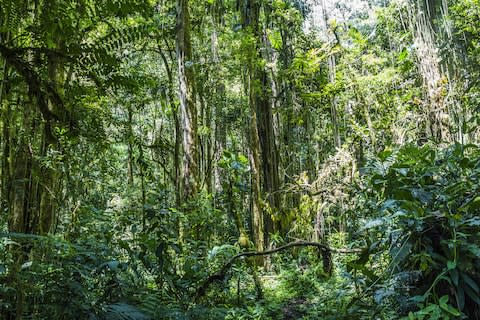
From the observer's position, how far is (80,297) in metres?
2.72

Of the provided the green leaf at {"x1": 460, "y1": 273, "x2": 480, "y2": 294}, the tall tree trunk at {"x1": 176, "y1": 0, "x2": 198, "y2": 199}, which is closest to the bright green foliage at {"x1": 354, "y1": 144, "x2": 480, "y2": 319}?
the green leaf at {"x1": 460, "y1": 273, "x2": 480, "y2": 294}

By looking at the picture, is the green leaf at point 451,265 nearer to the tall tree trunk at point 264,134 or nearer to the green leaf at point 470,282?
the green leaf at point 470,282

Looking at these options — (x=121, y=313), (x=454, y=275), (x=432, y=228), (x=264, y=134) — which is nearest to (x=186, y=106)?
(x=264, y=134)

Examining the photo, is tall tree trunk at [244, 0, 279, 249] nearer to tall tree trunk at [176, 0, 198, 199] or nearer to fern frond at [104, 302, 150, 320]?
tall tree trunk at [176, 0, 198, 199]

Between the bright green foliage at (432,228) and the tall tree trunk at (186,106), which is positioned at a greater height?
the tall tree trunk at (186,106)

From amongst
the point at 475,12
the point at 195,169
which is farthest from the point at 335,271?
the point at 475,12

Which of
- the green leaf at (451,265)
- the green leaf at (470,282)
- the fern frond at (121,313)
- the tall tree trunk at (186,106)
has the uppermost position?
the tall tree trunk at (186,106)

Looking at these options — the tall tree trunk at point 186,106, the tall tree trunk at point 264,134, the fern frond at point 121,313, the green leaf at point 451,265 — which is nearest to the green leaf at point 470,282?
the green leaf at point 451,265

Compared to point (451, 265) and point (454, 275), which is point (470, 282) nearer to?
point (454, 275)

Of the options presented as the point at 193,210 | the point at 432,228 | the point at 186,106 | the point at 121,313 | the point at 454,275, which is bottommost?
the point at 121,313

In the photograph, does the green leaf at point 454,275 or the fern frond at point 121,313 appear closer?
the green leaf at point 454,275

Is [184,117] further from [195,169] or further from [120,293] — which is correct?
[120,293]

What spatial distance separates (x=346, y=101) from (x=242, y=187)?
4637mm

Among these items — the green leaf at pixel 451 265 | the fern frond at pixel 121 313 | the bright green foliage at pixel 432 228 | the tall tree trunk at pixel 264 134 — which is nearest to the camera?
the green leaf at pixel 451 265
